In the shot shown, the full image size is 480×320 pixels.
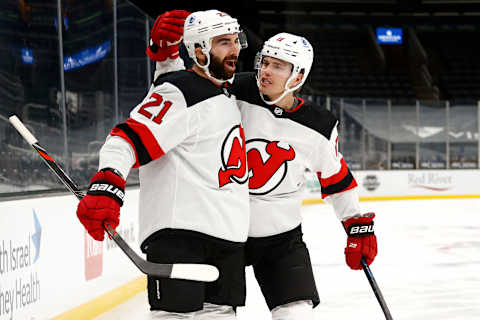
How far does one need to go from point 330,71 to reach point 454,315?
15025 mm

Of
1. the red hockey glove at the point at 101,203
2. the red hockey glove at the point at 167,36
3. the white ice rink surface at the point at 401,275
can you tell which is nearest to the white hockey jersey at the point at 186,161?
the red hockey glove at the point at 101,203

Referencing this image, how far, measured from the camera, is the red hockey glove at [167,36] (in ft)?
6.46

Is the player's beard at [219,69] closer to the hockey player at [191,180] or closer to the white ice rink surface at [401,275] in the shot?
the hockey player at [191,180]

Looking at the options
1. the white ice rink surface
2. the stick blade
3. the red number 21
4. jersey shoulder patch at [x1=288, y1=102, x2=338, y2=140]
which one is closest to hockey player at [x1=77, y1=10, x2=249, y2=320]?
the red number 21

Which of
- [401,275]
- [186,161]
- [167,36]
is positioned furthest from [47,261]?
[401,275]

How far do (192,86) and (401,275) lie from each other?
3.22 meters

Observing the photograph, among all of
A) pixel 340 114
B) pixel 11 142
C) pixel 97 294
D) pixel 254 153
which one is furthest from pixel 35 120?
pixel 340 114

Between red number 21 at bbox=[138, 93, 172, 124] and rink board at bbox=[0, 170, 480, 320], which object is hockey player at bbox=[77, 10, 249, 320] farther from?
rink board at bbox=[0, 170, 480, 320]

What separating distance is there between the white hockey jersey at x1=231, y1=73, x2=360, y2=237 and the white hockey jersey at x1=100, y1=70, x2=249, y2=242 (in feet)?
0.55

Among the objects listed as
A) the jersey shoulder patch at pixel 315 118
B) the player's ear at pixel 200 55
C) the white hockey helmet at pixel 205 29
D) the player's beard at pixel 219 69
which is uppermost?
the white hockey helmet at pixel 205 29

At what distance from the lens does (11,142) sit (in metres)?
2.83

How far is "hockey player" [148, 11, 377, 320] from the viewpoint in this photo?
6.24 feet

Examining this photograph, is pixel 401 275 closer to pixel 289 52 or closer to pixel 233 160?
pixel 289 52

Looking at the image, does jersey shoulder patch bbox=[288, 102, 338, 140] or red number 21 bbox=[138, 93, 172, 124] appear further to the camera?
jersey shoulder patch bbox=[288, 102, 338, 140]
